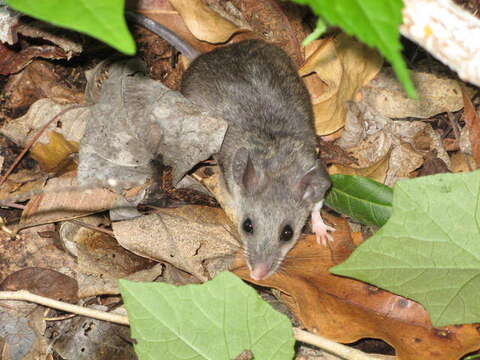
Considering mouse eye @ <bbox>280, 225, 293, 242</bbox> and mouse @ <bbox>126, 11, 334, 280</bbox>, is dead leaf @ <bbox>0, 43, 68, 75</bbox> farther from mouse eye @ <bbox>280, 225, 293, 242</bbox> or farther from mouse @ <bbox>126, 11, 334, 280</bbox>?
mouse eye @ <bbox>280, 225, 293, 242</bbox>

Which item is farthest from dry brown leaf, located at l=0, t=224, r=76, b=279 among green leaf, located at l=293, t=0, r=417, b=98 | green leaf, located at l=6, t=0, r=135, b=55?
green leaf, located at l=293, t=0, r=417, b=98

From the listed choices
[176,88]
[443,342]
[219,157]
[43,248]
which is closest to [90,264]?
[43,248]

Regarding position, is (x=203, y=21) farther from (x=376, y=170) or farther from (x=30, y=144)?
(x=376, y=170)

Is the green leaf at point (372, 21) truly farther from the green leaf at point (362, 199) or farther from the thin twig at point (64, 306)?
the thin twig at point (64, 306)

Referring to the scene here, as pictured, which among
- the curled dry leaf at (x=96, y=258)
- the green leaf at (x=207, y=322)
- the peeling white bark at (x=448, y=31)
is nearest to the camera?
the peeling white bark at (x=448, y=31)

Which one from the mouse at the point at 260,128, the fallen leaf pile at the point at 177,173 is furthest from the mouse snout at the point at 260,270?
the mouse at the point at 260,128
